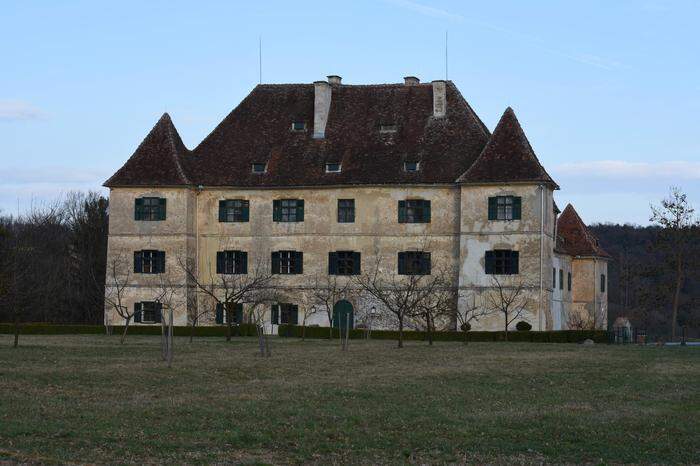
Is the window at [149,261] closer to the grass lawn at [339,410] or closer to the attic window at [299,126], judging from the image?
the attic window at [299,126]

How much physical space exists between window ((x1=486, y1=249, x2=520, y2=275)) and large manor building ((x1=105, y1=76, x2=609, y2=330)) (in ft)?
0.17

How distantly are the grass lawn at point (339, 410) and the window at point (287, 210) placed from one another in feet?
98.3

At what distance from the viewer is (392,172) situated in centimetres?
6675

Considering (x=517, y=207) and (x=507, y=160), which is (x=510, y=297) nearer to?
(x=517, y=207)

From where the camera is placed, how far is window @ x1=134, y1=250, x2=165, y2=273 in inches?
2697

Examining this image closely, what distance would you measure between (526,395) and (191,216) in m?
44.0

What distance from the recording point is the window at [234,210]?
68938 millimetres

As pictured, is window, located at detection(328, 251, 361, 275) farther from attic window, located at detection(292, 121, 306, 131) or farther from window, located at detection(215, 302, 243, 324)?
attic window, located at detection(292, 121, 306, 131)

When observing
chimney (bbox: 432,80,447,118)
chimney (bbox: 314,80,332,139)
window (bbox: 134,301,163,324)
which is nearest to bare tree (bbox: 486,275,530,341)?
chimney (bbox: 432,80,447,118)

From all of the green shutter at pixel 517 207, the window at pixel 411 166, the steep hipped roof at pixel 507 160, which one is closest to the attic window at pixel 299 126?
the window at pixel 411 166

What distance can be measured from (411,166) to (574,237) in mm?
15064

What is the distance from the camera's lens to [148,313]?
68.2 m

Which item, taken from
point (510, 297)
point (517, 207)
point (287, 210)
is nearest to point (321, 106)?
point (287, 210)

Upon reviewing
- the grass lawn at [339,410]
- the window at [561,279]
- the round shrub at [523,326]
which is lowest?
the grass lawn at [339,410]
